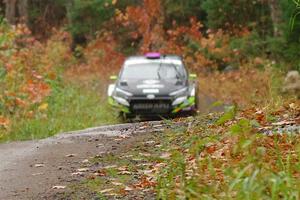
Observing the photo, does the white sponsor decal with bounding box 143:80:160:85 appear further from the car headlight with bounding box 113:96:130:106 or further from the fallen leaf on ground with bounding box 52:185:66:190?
the fallen leaf on ground with bounding box 52:185:66:190

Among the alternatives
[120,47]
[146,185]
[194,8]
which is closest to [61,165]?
[146,185]

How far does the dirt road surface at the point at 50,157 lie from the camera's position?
7.12 metres

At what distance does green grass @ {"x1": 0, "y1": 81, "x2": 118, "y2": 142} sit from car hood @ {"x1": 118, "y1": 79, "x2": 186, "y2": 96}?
0.92 meters

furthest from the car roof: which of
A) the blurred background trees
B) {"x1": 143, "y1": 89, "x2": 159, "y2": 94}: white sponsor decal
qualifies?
the blurred background trees

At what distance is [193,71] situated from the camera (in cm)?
3050

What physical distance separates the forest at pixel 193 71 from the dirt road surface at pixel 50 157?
687 mm

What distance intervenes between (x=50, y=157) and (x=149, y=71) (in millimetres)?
8117

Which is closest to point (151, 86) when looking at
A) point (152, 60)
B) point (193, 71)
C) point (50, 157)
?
point (152, 60)

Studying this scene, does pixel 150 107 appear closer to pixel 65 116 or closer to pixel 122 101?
pixel 122 101

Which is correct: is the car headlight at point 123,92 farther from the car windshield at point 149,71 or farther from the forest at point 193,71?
the forest at point 193,71

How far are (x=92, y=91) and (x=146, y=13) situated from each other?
41.9 feet

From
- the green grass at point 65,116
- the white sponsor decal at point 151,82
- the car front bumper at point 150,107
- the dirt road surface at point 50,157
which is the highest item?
the white sponsor decal at point 151,82

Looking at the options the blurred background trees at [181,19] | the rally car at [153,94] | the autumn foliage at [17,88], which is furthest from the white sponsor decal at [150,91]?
the blurred background trees at [181,19]

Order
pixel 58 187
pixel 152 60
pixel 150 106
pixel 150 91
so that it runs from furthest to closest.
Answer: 1. pixel 152 60
2. pixel 150 91
3. pixel 150 106
4. pixel 58 187
